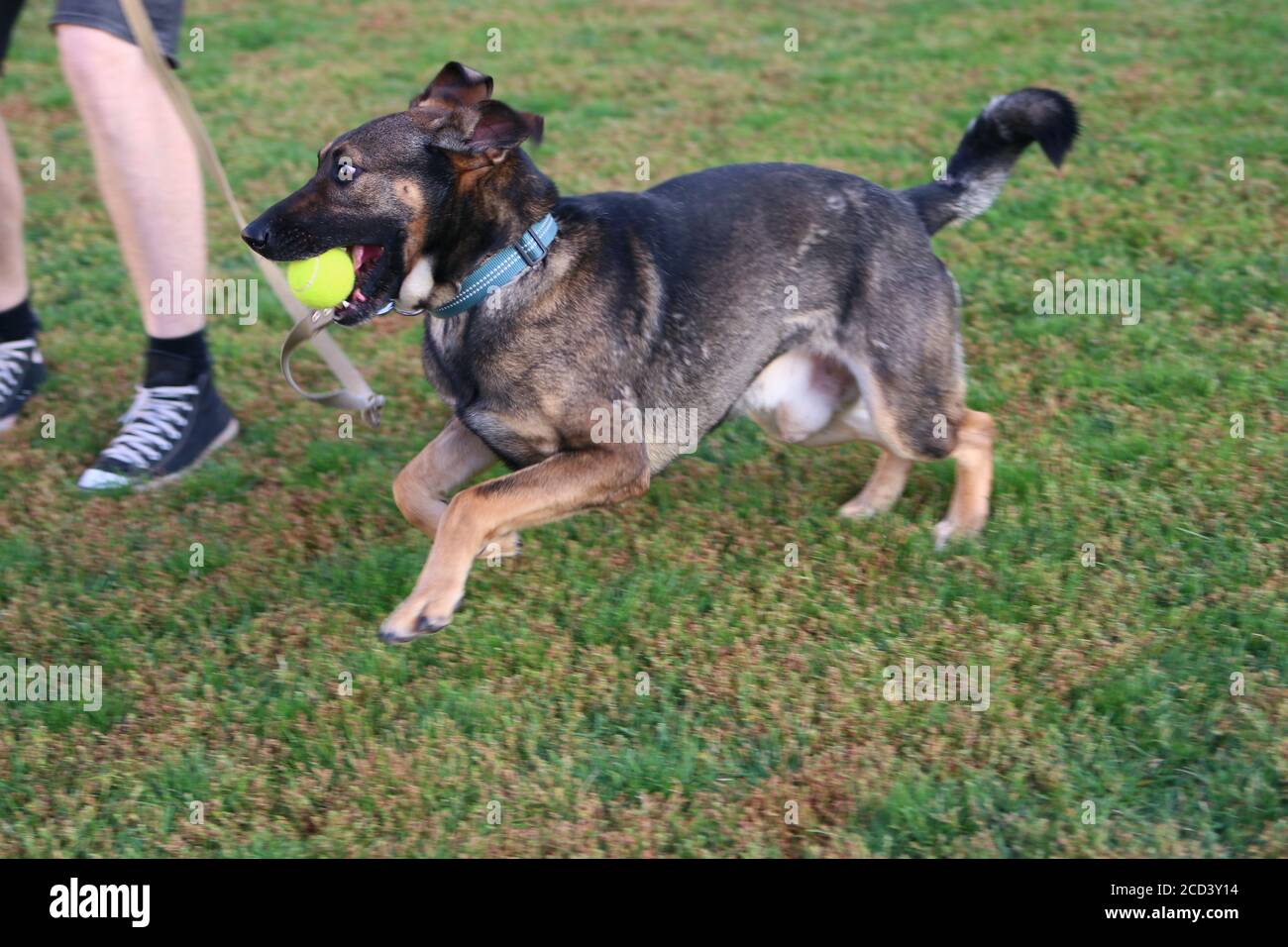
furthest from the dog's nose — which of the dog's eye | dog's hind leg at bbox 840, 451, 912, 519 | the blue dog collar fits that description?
dog's hind leg at bbox 840, 451, 912, 519

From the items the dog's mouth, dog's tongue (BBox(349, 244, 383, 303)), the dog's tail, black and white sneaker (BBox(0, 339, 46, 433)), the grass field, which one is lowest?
the grass field

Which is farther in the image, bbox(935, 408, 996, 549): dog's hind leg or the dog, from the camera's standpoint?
bbox(935, 408, 996, 549): dog's hind leg

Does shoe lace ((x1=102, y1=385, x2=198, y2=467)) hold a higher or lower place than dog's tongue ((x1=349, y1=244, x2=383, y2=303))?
lower

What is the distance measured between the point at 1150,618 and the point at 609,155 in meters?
4.70

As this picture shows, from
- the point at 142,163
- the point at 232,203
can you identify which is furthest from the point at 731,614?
the point at 142,163

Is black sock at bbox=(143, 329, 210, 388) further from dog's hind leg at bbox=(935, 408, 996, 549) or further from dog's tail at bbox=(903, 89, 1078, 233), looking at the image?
dog's hind leg at bbox=(935, 408, 996, 549)

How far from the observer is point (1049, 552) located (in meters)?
4.17

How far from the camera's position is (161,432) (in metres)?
4.90

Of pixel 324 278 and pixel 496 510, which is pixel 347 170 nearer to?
pixel 324 278

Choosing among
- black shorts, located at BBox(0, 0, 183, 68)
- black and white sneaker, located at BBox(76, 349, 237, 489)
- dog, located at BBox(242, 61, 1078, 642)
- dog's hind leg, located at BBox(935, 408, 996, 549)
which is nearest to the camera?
dog, located at BBox(242, 61, 1078, 642)

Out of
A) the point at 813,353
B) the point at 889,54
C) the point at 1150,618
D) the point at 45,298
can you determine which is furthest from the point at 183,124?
the point at 889,54

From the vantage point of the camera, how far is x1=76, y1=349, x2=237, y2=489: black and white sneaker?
15.9ft

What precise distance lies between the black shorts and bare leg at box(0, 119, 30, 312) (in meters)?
0.41

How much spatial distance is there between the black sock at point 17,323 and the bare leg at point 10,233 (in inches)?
1.0
